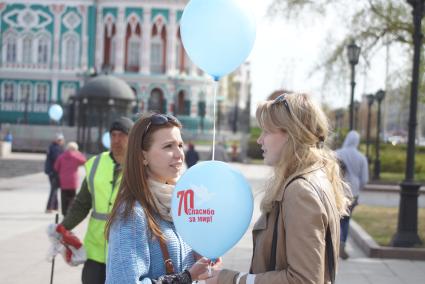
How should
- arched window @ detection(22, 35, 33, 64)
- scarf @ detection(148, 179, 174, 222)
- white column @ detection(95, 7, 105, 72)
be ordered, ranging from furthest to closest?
arched window @ detection(22, 35, 33, 64) < white column @ detection(95, 7, 105, 72) < scarf @ detection(148, 179, 174, 222)

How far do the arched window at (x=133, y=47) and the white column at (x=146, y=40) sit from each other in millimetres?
700

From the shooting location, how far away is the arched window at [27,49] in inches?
1998

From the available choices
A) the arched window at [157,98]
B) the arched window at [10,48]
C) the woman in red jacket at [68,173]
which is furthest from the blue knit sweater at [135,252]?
the arched window at [10,48]

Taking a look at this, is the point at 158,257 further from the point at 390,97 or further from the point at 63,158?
the point at 390,97

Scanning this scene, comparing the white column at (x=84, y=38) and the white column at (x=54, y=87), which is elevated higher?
the white column at (x=84, y=38)

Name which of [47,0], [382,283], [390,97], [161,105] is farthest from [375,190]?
[47,0]

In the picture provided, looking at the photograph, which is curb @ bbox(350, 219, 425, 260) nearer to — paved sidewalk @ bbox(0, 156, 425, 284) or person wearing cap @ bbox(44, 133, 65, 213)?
paved sidewalk @ bbox(0, 156, 425, 284)

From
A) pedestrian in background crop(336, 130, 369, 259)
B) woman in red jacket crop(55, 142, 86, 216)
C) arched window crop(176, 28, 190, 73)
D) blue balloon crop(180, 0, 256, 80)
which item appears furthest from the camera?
arched window crop(176, 28, 190, 73)

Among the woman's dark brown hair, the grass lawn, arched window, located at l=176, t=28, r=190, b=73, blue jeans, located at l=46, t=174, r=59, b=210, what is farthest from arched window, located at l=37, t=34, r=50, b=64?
the woman's dark brown hair

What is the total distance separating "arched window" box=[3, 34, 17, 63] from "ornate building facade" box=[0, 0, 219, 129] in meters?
0.08

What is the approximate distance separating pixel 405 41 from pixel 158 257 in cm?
2157

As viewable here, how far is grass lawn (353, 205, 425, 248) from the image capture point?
37.8 feet

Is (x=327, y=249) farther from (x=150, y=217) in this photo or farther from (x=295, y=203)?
(x=150, y=217)

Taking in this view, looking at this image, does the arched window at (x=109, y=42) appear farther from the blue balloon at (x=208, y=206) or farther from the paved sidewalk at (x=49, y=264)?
the blue balloon at (x=208, y=206)
